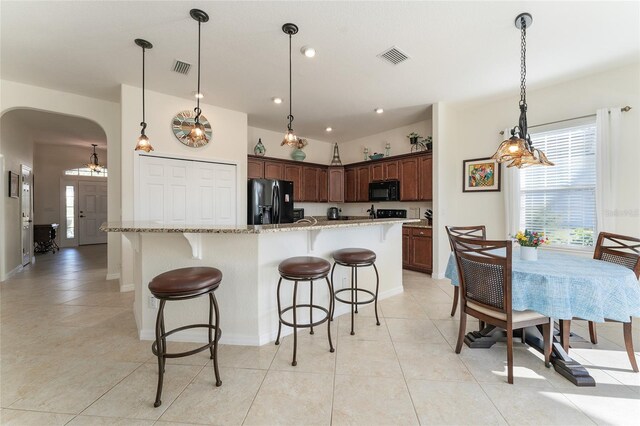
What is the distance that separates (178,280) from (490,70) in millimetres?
4049

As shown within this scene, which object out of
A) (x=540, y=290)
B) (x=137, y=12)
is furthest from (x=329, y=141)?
(x=540, y=290)

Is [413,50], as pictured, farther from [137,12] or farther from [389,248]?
[137,12]

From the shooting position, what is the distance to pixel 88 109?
3.99 metres

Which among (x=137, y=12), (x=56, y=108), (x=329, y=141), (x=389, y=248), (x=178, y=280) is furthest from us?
Answer: (x=329, y=141)

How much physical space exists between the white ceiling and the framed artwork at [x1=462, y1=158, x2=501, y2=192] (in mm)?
1067

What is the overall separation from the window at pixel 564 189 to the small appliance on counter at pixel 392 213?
2.04m

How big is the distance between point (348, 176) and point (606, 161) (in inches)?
165

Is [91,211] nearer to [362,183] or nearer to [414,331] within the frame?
[362,183]

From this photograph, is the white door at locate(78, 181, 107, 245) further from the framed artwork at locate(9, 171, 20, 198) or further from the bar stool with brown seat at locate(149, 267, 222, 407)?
the bar stool with brown seat at locate(149, 267, 222, 407)

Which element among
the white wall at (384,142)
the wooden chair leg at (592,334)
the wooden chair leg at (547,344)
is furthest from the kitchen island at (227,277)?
the white wall at (384,142)

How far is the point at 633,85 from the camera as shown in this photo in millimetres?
3016

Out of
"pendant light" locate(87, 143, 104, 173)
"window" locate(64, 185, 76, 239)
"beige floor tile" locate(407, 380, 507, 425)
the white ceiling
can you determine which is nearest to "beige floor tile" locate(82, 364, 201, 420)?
"beige floor tile" locate(407, 380, 507, 425)

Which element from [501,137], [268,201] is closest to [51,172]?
[268,201]

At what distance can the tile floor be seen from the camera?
4.91ft
